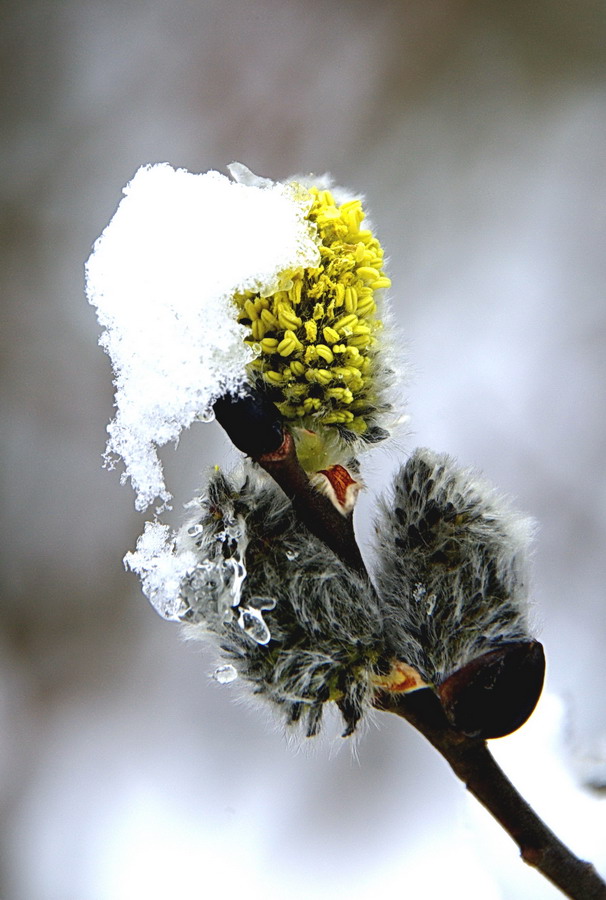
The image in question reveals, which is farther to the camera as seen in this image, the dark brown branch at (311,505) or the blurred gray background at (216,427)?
the blurred gray background at (216,427)

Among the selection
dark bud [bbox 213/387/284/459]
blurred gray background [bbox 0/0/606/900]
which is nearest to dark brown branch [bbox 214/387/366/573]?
dark bud [bbox 213/387/284/459]

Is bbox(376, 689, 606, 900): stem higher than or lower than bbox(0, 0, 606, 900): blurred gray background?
lower

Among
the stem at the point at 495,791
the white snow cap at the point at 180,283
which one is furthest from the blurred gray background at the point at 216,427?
the white snow cap at the point at 180,283

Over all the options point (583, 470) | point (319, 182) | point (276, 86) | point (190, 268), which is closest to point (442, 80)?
point (276, 86)

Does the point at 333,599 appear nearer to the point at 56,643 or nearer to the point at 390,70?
the point at 56,643

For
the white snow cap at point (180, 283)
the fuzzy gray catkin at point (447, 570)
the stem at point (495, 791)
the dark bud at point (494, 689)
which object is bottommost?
the stem at point (495, 791)

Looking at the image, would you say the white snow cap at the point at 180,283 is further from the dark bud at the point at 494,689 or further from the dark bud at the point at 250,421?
the dark bud at the point at 494,689

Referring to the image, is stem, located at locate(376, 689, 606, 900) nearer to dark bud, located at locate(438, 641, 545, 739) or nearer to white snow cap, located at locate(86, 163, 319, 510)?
dark bud, located at locate(438, 641, 545, 739)
